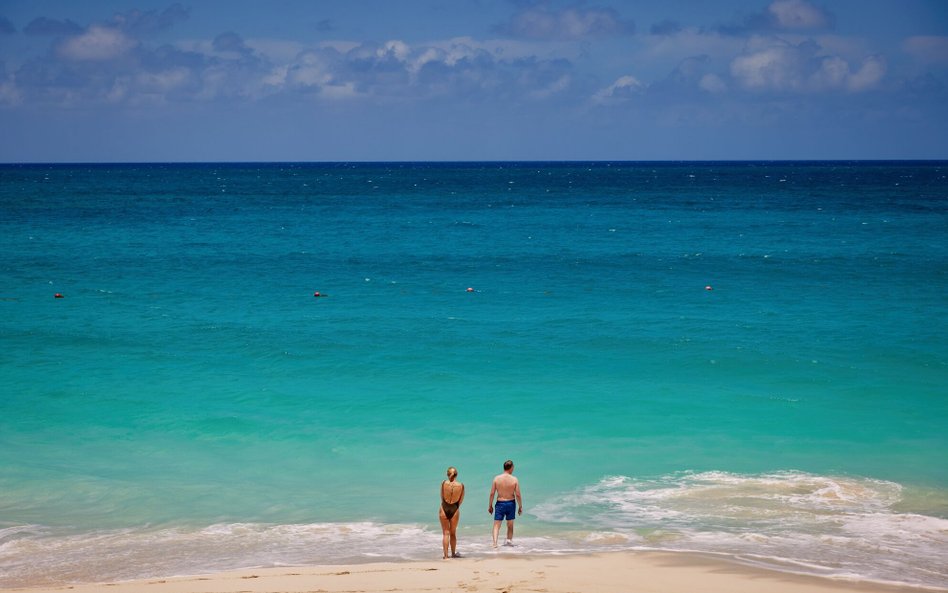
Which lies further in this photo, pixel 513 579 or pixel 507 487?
pixel 507 487

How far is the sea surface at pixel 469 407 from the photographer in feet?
50.2

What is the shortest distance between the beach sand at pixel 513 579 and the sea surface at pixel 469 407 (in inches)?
29.5

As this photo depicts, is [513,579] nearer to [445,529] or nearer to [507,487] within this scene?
[445,529]

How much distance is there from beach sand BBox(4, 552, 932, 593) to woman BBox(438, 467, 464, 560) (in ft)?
1.19

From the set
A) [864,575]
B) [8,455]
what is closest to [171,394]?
[8,455]

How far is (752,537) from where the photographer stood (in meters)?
14.8

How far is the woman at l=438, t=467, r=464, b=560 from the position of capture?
13.7 m

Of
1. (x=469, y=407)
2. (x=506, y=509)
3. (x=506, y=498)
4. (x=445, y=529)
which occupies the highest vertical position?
(x=469, y=407)

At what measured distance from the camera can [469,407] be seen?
902 inches

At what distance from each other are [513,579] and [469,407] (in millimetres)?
10524

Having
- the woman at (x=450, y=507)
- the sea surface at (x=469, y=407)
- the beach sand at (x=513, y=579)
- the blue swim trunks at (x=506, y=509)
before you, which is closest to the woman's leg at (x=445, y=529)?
the woman at (x=450, y=507)

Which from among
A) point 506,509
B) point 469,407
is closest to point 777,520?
point 506,509

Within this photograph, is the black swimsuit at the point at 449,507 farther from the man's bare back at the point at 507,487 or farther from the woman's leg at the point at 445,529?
the man's bare back at the point at 507,487

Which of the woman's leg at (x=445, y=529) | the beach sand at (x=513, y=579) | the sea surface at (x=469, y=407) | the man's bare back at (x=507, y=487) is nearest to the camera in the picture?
the beach sand at (x=513, y=579)
